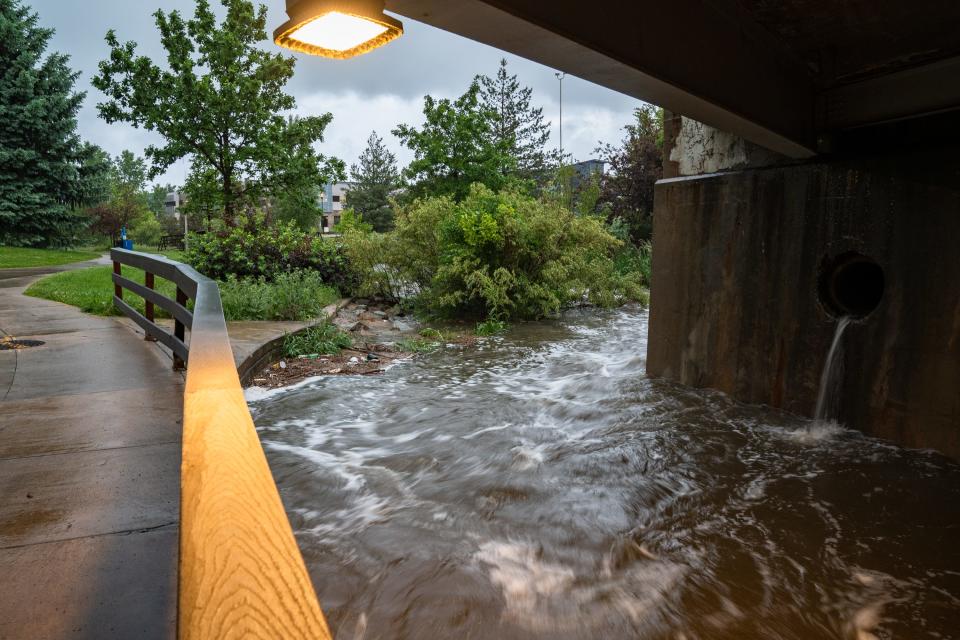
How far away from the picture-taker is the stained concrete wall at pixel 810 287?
4.42 metres

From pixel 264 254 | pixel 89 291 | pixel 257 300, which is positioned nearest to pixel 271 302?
pixel 257 300

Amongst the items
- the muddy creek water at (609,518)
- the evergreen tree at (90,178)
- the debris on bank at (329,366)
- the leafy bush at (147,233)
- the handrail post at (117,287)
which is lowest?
the muddy creek water at (609,518)

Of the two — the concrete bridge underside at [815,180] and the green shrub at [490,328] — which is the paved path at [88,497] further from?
the green shrub at [490,328]

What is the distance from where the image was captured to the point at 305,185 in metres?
23.5

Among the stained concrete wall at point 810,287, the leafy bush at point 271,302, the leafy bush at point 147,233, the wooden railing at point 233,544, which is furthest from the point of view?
the leafy bush at point 147,233

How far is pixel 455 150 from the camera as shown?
30578mm

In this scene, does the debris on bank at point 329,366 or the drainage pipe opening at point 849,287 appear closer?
the drainage pipe opening at point 849,287

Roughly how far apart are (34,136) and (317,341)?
24.4m

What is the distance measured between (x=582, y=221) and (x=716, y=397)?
627 cm

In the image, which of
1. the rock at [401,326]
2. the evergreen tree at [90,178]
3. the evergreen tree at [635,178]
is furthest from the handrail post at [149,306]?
the evergreen tree at [90,178]

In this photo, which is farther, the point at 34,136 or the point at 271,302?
the point at 34,136

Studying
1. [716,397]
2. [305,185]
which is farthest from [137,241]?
[716,397]

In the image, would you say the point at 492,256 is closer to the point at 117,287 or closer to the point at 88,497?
the point at 117,287

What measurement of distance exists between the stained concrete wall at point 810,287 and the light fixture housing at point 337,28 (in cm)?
424
